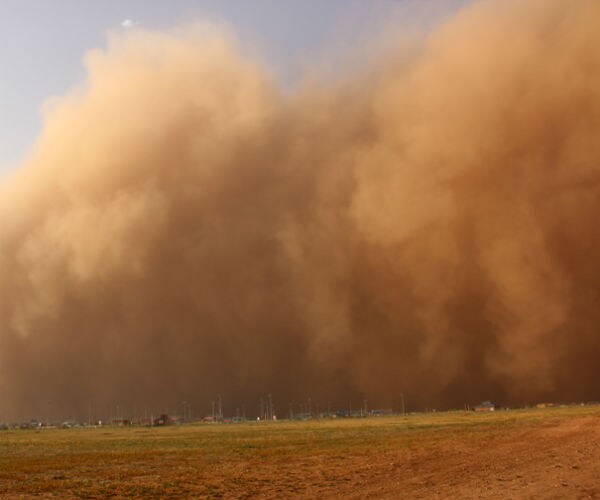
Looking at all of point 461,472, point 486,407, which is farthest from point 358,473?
point 486,407

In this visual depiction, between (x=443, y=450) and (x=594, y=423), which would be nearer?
(x=443, y=450)

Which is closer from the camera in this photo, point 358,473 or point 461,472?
point 461,472

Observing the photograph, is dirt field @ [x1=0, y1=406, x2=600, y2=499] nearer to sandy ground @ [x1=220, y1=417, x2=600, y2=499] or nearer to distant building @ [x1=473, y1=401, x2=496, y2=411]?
sandy ground @ [x1=220, y1=417, x2=600, y2=499]

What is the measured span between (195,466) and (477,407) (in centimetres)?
5268

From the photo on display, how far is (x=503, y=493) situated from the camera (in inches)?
323

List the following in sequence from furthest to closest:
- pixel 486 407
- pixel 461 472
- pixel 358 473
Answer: pixel 486 407 < pixel 358 473 < pixel 461 472

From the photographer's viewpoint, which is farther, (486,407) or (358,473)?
(486,407)

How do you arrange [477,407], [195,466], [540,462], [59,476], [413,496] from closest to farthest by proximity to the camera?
[413,496], [540,462], [59,476], [195,466], [477,407]

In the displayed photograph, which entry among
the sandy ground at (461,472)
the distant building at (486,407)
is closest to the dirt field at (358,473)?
the sandy ground at (461,472)

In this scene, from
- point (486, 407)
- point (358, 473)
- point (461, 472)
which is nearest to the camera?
point (461, 472)

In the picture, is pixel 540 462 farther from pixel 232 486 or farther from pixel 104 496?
pixel 104 496

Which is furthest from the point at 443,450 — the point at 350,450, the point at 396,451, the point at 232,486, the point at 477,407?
the point at 477,407

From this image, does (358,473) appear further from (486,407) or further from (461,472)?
(486,407)

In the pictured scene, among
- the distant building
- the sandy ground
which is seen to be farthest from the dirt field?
the distant building
